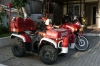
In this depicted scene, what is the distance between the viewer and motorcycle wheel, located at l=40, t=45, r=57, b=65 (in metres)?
5.27

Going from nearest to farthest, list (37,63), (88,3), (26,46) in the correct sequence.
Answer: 1. (37,63)
2. (26,46)
3. (88,3)

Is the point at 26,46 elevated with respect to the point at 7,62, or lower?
elevated

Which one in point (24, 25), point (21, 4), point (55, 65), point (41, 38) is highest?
point (21, 4)

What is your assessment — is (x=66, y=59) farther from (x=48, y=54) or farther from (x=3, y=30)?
(x=3, y=30)

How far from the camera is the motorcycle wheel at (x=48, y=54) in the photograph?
17.3 feet

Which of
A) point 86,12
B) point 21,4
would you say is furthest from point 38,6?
point 21,4

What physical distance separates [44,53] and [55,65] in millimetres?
517

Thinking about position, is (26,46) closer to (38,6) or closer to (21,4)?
(21,4)

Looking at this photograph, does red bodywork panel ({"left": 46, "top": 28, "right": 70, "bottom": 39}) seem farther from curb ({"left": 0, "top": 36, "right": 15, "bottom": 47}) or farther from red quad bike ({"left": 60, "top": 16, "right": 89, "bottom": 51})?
curb ({"left": 0, "top": 36, "right": 15, "bottom": 47})

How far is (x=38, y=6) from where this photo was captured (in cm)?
1619

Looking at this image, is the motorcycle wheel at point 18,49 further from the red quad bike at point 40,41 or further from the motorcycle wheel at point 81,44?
the motorcycle wheel at point 81,44

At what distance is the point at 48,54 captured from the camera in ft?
17.7

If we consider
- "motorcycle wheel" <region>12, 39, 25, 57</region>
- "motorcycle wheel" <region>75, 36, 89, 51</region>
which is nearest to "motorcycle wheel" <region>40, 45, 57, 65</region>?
A: "motorcycle wheel" <region>12, 39, 25, 57</region>

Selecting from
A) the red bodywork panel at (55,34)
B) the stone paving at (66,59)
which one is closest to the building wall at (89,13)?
the stone paving at (66,59)
